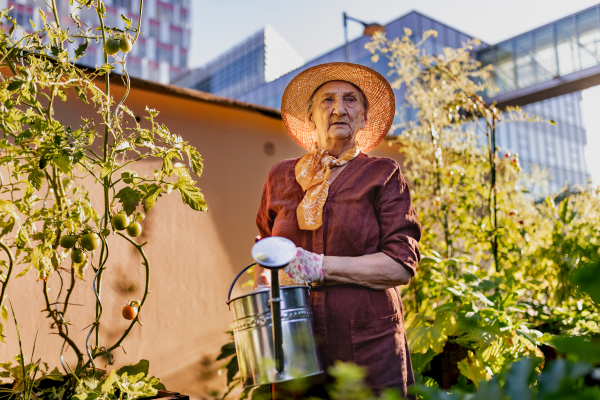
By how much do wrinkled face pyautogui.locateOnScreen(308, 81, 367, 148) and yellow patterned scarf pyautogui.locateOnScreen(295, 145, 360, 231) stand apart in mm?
65

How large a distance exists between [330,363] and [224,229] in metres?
2.16

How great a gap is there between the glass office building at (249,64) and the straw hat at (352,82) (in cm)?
3805

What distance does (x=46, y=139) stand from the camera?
4.97ft

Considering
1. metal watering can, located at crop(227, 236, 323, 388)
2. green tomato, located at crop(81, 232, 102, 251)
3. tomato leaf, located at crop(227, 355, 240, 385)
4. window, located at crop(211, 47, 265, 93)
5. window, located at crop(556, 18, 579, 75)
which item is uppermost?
window, located at crop(211, 47, 265, 93)

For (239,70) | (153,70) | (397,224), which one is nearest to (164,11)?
(153,70)

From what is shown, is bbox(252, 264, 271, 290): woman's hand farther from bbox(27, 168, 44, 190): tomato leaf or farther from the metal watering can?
bbox(27, 168, 44, 190): tomato leaf

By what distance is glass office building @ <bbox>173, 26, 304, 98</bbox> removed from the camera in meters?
41.0

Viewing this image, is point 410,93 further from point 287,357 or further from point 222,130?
point 287,357

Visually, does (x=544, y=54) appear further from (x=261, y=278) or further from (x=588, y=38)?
(x=261, y=278)

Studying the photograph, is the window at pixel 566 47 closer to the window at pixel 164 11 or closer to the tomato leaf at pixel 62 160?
the tomato leaf at pixel 62 160

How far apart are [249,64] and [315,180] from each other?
1717 inches

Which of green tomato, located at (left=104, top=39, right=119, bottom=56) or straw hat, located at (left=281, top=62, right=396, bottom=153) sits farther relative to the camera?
straw hat, located at (left=281, top=62, right=396, bottom=153)

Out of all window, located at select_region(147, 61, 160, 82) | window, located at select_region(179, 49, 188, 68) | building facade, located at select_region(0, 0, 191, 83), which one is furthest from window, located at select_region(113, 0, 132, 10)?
window, located at select_region(179, 49, 188, 68)

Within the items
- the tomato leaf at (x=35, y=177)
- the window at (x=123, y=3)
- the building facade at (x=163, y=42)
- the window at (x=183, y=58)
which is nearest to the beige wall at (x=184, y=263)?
the tomato leaf at (x=35, y=177)
